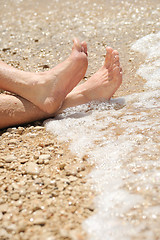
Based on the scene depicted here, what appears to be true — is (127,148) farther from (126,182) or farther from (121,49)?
(121,49)

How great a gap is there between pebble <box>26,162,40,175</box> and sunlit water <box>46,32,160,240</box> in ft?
0.82

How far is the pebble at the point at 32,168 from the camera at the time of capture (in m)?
1.44

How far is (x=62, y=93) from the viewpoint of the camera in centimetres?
199

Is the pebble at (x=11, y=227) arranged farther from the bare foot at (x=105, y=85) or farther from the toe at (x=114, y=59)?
the toe at (x=114, y=59)

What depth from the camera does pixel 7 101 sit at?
1885mm

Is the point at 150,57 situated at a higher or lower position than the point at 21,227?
higher

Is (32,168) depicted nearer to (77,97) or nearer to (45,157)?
(45,157)

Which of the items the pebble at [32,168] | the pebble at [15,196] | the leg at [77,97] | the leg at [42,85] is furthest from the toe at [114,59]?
the pebble at [15,196]

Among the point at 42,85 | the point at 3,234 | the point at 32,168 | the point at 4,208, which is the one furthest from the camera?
the point at 42,85

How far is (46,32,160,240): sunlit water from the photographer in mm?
1111

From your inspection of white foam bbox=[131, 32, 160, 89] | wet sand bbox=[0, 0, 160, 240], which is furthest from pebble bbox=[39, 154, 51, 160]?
white foam bbox=[131, 32, 160, 89]

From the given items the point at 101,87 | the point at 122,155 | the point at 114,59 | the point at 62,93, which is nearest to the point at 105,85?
the point at 101,87

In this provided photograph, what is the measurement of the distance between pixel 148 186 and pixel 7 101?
1.08 meters

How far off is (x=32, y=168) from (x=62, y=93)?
Result: 2.26ft
